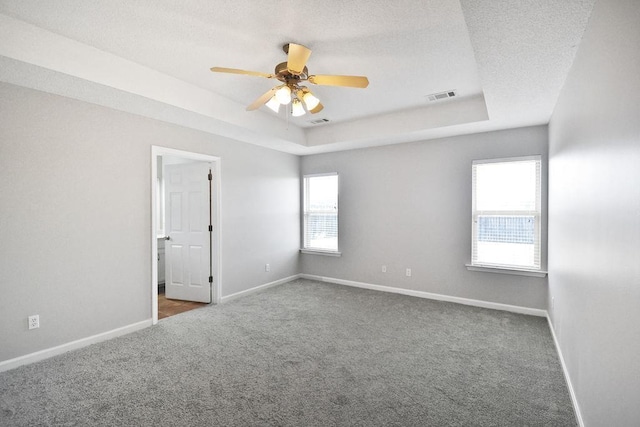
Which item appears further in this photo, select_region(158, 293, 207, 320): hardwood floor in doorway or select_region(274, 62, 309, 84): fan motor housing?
select_region(158, 293, 207, 320): hardwood floor in doorway

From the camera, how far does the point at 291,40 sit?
2.50 metres

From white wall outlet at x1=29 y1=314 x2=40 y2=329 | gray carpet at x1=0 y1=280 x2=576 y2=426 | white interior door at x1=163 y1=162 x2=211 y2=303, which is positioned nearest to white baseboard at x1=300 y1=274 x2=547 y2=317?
gray carpet at x1=0 y1=280 x2=576 y2=426

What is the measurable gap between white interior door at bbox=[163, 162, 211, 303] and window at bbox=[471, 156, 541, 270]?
12.5ft

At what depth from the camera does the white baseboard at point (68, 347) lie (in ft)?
8.58

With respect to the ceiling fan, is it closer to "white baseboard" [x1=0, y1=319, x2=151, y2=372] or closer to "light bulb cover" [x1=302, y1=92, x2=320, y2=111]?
"light bulb cover" [x1=302, y1=92, x2=320, y2=111]

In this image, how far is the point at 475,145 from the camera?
434 centimetres

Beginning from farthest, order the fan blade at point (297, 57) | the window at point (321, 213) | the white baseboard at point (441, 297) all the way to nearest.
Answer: the window at point (321, 213) → the white baseboard at point (441, 297) → the fan blade at point (297, 57)

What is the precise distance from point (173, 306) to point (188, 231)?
1090mm

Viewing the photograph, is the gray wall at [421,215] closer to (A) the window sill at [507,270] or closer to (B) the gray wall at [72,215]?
(A) the window sill at [507,270]

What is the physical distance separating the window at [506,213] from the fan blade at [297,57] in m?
3.03

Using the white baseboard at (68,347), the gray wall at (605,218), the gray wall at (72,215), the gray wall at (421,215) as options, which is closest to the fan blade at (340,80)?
the gray wall at (605,218)

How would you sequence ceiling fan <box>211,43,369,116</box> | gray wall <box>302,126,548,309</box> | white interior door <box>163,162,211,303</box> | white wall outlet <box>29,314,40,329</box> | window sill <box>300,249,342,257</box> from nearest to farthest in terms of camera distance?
ceiling fan <box>211,43,369,116</box>
white wall outlet <box>29,314,40,329</box>
gray wall <box>302,126,548,309</box>
white interior door <box>163,162,211,303</box>
window sill <box>300,249,342,257</box>

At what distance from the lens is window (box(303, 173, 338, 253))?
18.7ft

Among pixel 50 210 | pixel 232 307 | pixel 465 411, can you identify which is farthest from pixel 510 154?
pixel 50 210
